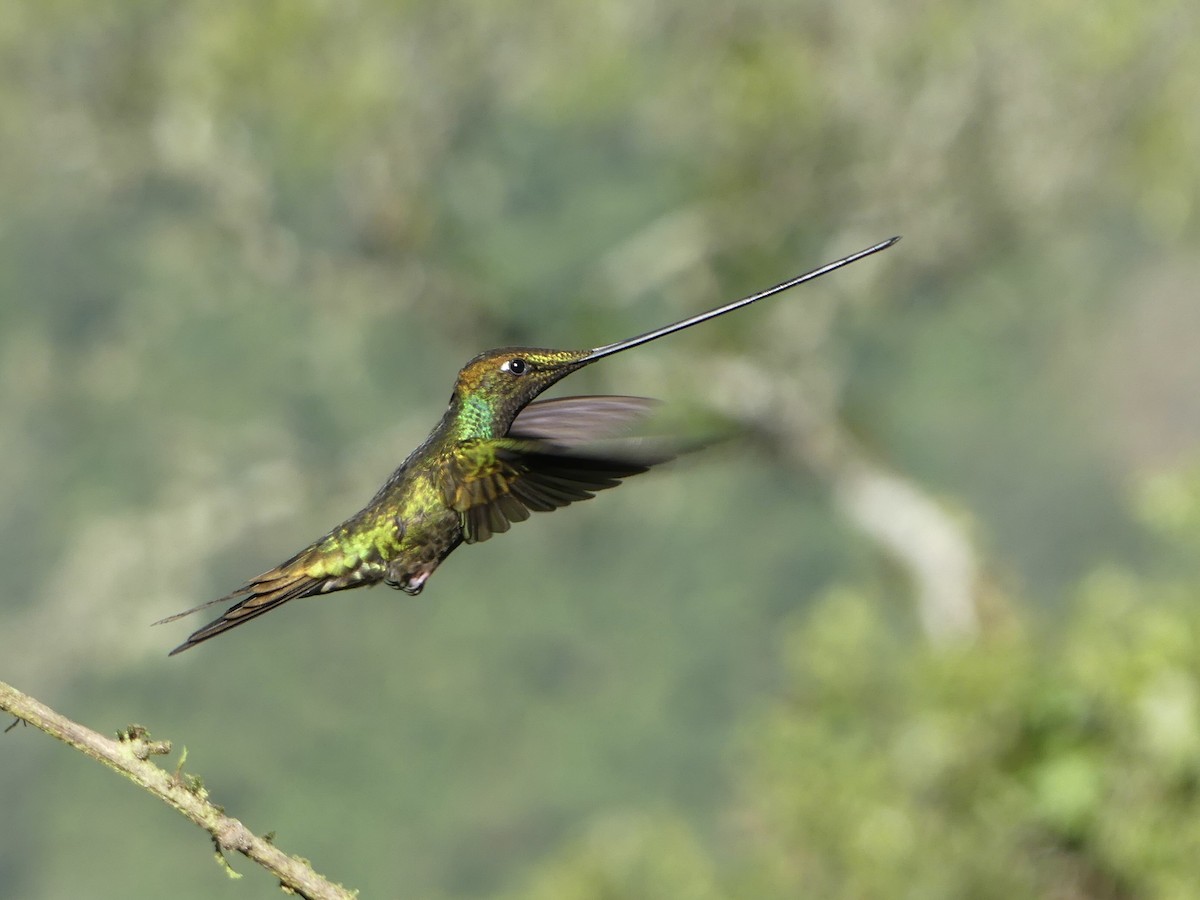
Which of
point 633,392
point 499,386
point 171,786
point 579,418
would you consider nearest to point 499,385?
point 499,386

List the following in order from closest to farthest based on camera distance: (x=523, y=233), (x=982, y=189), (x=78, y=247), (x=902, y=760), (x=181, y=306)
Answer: (x=902, y=760) → (x=982, y=189) → (x=523, y=233) → (x=181, y=306) → (x=78, y=247)

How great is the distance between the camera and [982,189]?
7.12 metres

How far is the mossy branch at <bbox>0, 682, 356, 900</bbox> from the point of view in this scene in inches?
22.4

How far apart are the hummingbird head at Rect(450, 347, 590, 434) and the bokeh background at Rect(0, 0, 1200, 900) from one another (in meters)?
0.09

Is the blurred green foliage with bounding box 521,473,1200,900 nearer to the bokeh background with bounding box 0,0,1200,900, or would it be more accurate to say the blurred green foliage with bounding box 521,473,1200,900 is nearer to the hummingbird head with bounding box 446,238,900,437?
the bokeh background with bounding box 0,0,1200,900

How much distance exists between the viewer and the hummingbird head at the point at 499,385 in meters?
0.80

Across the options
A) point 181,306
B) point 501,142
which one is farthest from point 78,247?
point 501,142

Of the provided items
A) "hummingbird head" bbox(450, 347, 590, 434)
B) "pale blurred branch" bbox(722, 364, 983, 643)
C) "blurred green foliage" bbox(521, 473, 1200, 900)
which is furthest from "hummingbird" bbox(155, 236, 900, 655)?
"pale blurred branch" bbox(722, 364, 983, 643)

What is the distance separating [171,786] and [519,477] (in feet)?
0.79

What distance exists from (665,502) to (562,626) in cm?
205

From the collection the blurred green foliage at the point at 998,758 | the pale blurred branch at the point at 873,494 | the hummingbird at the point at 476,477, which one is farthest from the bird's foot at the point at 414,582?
the pale blurred branch at the point at 873,494

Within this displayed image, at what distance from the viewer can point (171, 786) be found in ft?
1.97

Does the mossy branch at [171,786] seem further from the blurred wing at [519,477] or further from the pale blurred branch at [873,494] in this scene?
the pale blurred branch at [873,494]

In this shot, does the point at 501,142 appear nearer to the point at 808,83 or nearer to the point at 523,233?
the point at 523,233
